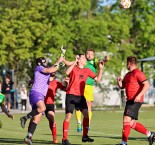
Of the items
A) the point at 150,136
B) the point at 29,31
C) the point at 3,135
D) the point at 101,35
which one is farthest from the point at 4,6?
the point at 150,136

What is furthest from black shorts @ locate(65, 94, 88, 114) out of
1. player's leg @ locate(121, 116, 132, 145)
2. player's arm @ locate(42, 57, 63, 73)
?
player's leg @ locate(121, 116, 132, 145)

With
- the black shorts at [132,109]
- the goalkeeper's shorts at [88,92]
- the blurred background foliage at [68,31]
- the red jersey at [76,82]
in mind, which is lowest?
the black shorts at [132,109]

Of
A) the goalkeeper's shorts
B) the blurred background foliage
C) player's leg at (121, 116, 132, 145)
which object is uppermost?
the blurred background foliage

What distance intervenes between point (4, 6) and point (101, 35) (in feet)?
24.9

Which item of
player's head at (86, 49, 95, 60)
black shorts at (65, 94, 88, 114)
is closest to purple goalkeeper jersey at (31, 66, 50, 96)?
black shorts at (65, 94, 88, 114)

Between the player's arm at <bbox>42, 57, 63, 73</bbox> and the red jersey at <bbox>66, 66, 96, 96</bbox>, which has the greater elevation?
the player's arm at <bbox>42, 57, 63, 73</bbox>

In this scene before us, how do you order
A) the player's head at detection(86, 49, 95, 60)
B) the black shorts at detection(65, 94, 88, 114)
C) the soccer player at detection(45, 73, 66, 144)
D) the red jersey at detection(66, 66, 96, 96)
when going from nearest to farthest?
the black shorts at detection(65, 94, 88, 114) < the red jersey at detection(66, 66, 96, 96) < the soccer player at detection(45, 73, 66, 144) < the player's head at detection(86, 49, 95, 60)

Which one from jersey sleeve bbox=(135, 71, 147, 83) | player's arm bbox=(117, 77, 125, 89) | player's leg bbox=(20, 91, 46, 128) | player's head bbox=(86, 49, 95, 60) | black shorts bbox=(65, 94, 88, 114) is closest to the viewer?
jersey sleeve bbox=(135, 71, 147, 83)

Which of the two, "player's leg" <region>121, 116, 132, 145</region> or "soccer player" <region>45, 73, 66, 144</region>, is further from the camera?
"soccer player" <region>45, 73, 66, 144</region>

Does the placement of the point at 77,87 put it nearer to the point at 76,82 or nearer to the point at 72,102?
the point at 76,82

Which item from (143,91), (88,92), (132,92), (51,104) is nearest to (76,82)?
(51,104)

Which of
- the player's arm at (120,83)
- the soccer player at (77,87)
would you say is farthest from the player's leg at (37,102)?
the player's arm at (120,83)

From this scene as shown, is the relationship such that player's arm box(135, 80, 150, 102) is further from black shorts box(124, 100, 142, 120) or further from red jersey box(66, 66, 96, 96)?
red jersey box(66, 66, 96, 96)

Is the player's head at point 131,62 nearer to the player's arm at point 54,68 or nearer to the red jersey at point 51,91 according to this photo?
the player's arm at point 54,68
